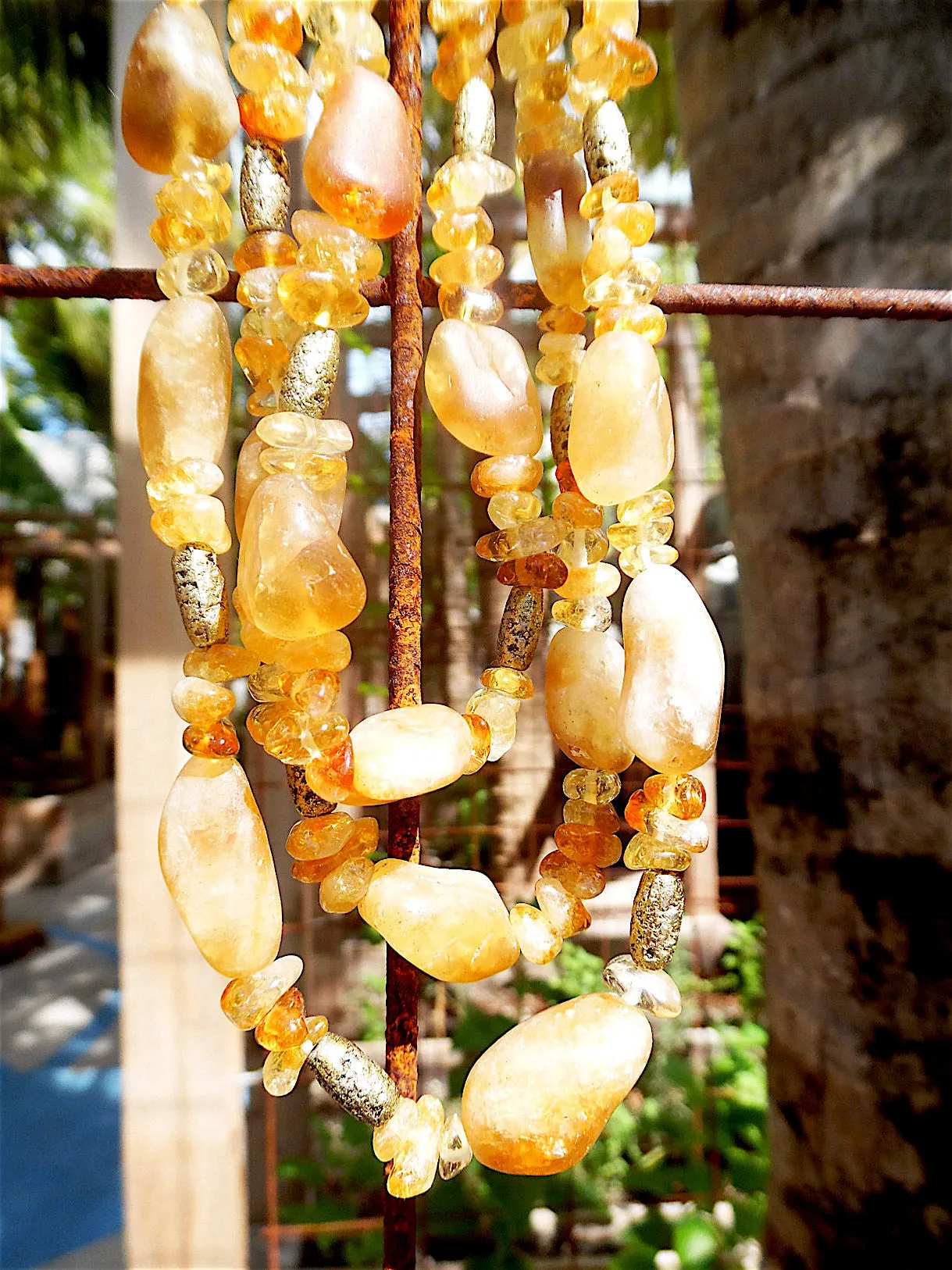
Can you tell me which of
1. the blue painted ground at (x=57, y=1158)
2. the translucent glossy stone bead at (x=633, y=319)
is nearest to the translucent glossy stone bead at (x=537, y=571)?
the translucent glossy stone bead at (x=633, y=319)

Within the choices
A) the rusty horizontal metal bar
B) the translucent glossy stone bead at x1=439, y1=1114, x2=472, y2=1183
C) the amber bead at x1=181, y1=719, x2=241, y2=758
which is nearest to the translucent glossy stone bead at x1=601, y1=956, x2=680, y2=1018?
the translucent glossy stone bead at x1=439, y1=1114, x2=472, y2=1183

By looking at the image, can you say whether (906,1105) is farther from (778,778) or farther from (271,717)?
(271,717)

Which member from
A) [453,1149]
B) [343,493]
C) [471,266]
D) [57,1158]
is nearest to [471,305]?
[471,266]

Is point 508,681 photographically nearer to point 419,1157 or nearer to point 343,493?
point 343,493

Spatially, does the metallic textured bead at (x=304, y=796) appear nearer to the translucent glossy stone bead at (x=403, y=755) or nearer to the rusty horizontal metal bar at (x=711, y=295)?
the translucent glossy stone bead at (x=403, y=755)

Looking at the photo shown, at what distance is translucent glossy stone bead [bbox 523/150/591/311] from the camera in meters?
0.41

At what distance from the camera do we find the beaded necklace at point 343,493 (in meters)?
0.37

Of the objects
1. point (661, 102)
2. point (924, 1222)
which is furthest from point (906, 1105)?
point (661, 102)

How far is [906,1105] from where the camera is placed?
1.96ft

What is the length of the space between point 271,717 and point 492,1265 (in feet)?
3.54

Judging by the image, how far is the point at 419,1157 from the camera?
14.9 inches

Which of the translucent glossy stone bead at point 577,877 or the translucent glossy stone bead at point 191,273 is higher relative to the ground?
the translucent glossy stone bead at point 191,273

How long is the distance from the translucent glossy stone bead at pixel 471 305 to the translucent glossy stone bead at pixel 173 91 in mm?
142

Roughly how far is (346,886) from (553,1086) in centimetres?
14
